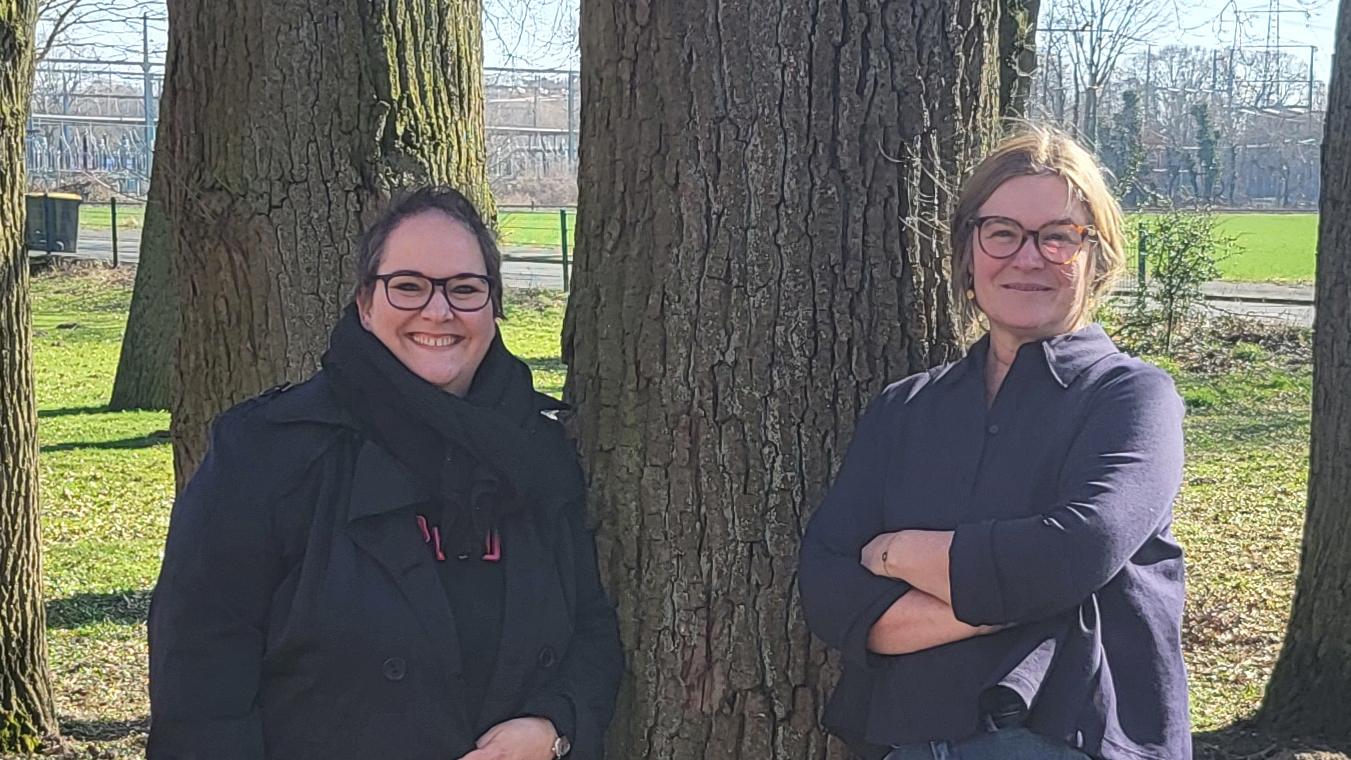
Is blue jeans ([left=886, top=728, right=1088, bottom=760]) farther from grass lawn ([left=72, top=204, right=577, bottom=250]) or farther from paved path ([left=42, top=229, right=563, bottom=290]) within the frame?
grass lawn ([left=72, top=204, right=577, bottom=250])

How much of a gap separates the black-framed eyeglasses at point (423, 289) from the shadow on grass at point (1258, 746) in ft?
11.4

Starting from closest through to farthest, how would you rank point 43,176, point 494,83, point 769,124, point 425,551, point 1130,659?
point 1130,659, point 425,551, point 769,124, point 494,83, point 43,176

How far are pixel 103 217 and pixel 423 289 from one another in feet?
146

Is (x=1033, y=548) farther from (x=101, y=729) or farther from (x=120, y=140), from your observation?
(x=120, y=140)

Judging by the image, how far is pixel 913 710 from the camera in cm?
239

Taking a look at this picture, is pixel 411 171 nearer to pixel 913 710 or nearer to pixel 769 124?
pixel 769 124

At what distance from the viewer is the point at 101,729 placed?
5.91 m

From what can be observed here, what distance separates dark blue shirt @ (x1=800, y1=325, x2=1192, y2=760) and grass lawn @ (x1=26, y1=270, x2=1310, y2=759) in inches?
143

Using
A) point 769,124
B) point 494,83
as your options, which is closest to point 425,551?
point 769,124

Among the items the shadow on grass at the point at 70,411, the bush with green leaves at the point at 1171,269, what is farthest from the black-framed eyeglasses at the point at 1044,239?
the bush with green leaves at the point at 1171,269

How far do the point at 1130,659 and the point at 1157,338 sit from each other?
15.4 metres

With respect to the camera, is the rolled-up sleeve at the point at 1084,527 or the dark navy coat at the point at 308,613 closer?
the rolled-up sleeve at the point at 1084,527

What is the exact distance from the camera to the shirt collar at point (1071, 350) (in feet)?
7.98

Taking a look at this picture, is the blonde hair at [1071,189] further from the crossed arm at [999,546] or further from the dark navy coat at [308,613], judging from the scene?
the dark navy coat at [308,613]
